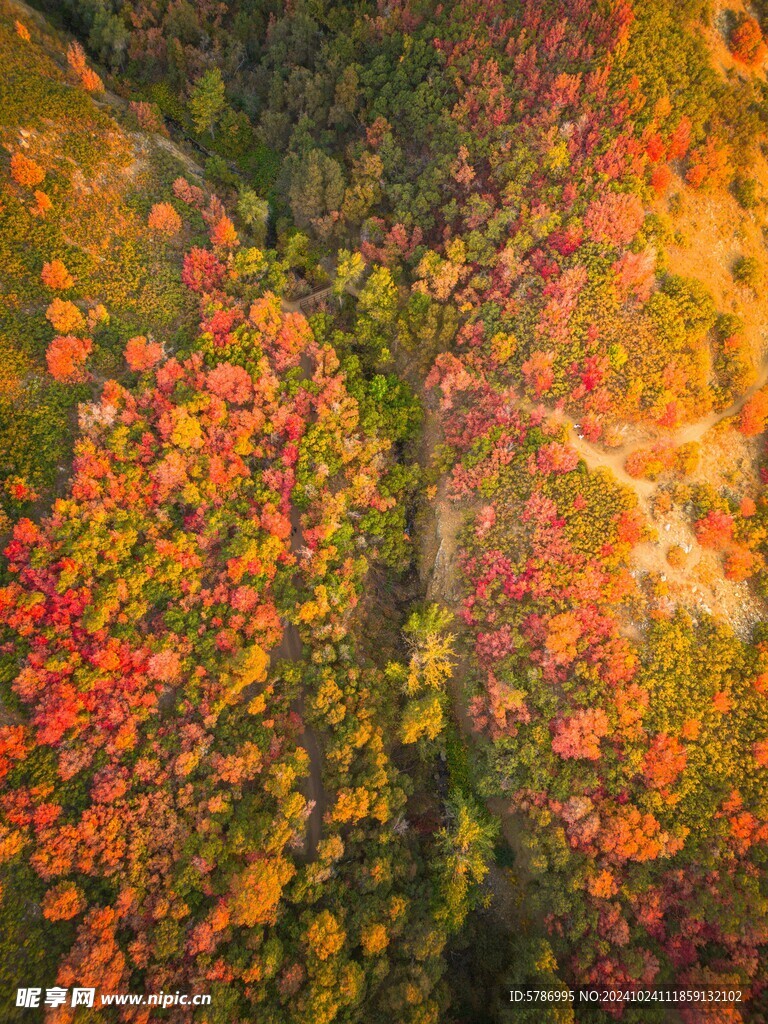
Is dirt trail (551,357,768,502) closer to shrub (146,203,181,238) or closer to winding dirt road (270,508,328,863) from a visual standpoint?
winding dirt road (270,508,328,863)

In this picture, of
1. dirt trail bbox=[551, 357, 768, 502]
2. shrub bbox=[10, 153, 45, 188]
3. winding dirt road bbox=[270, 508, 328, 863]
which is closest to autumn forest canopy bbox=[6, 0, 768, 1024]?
winding dirt road bbox=[270, 508, 328, 863]

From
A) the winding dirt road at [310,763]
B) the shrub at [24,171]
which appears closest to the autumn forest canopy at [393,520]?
the winding dirt road at [310,763]

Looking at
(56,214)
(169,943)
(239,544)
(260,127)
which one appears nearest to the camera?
(169,943)

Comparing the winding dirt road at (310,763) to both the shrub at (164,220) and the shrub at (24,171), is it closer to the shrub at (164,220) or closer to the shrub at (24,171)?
the shrub at (164,220)

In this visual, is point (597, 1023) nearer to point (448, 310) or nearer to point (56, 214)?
point (448, 310)

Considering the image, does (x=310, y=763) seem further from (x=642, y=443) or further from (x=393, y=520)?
(x=642, y=443)

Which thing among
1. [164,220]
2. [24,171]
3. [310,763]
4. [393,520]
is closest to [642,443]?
[393,520]

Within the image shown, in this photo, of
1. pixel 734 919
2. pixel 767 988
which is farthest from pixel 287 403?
pixel 767 988

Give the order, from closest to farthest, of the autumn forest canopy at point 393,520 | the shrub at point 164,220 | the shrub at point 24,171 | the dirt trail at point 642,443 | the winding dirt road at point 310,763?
the autumn forest canopy at point 393,520
the winding dirt road at point 310,763
the shrub at point 24,171
the dirt trail at point 642,443
the shrub at point 164,220
